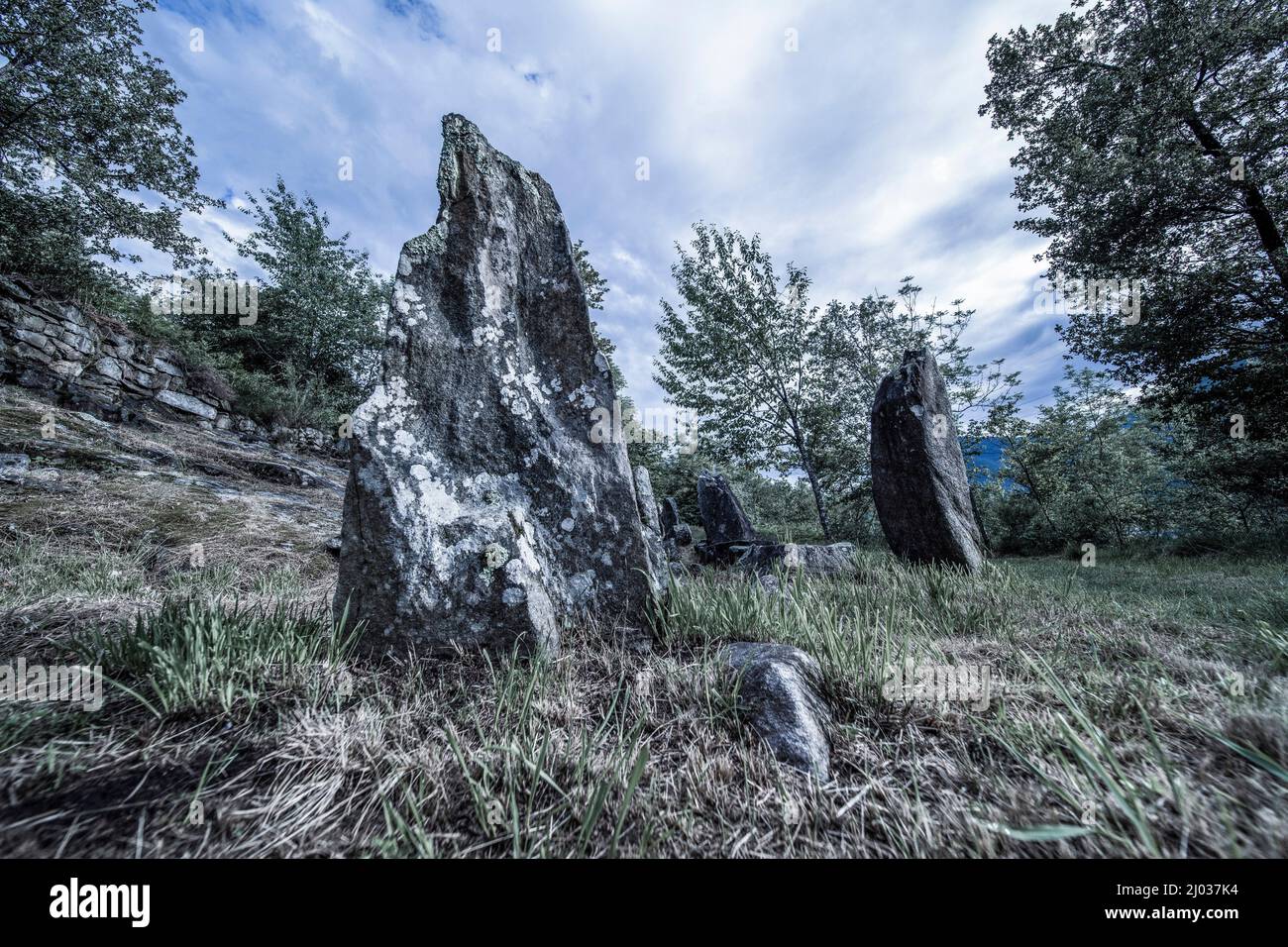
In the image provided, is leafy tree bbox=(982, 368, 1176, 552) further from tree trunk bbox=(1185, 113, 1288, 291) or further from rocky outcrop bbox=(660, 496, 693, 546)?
rocky outcrop bbox=(660, 496, 693, 546)

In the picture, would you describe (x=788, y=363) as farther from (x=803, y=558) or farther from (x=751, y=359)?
(x=803, y=558)

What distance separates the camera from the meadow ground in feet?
3.45

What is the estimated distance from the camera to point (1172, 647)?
217 centimetres

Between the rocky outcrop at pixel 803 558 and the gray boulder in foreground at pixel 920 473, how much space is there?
0.88 meters

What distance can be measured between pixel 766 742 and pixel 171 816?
164cm

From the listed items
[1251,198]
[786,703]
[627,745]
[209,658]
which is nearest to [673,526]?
[786,703]

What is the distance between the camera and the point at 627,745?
142cm

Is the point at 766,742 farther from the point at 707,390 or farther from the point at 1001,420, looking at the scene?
the point at 1001,420

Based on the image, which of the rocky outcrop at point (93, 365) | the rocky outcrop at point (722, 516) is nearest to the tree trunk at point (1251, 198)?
the rocky outcrop at point (722, 516)

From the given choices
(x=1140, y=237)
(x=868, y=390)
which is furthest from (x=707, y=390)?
(x=1140, y=237)

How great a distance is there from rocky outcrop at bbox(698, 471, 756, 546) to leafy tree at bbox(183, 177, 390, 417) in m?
11.0

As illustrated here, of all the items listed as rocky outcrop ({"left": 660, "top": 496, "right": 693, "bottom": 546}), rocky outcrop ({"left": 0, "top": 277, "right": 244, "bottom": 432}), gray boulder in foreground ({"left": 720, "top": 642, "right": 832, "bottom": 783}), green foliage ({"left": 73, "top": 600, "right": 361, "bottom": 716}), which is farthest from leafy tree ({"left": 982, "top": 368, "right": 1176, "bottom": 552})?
rocky outcrop ({"left": 0, "top": 277, "right": 244, "bottom": 432})

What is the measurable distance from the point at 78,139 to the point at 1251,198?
2098 centimetres

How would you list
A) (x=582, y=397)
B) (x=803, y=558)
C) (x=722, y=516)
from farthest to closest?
1. (x=722, y=516)
2. (x=803, y=558)
3. (x=582, y=397)
